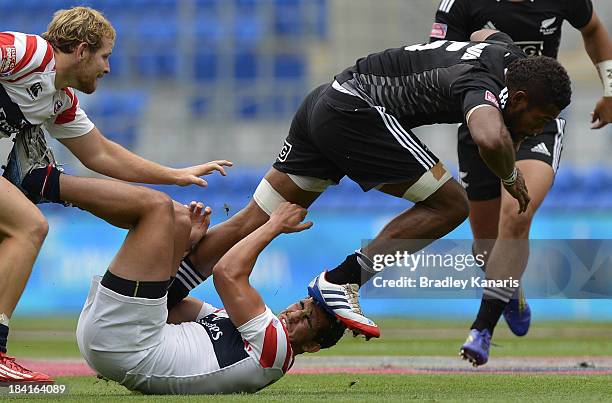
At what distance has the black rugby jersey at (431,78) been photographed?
6133 millimetres

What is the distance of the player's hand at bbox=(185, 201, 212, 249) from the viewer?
641 centimetres

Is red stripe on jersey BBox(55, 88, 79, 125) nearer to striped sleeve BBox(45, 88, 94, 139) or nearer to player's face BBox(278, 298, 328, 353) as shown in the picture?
striped sleeve BBox(45, 88, 94, 139)

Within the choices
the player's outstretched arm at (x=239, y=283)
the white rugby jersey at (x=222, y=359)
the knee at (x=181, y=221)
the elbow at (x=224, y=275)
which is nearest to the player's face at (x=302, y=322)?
the white rugby jersey at (x=222, y=359)

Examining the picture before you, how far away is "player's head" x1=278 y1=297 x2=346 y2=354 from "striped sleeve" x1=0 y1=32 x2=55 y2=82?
1.77 meters

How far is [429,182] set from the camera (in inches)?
253

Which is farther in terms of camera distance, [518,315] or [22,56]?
[518,315]

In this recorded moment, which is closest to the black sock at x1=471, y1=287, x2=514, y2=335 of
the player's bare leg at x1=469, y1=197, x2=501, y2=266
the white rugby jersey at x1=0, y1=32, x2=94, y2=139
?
the player's bare leg at x1=469, y1=197, x2=501, y2=266

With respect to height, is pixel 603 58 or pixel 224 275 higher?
pixel 603 58

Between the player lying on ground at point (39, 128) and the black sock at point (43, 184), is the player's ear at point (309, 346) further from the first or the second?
the black sock at point (43, 184)

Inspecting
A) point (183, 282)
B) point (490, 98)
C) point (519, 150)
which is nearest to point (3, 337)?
point (183, 282)

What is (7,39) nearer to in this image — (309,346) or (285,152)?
(285,152)

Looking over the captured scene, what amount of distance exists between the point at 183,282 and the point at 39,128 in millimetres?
1147

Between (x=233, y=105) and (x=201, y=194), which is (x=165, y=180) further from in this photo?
(x=233, y=105)

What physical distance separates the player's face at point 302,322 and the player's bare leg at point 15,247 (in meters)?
1.22
